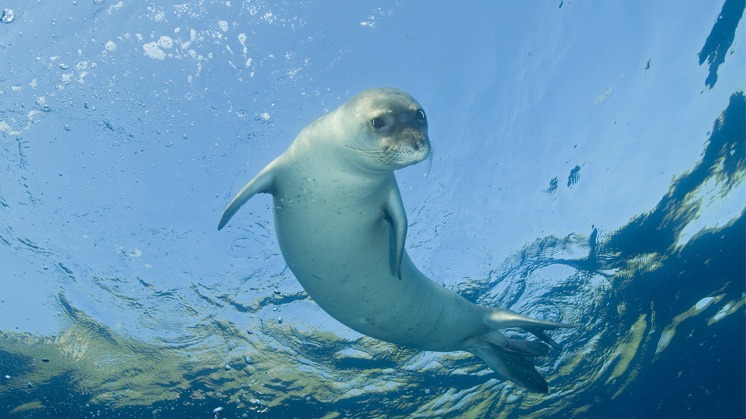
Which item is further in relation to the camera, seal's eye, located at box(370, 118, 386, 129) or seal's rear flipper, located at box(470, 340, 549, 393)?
seal's rear flipper, located at box(470, 340, 549, 393)

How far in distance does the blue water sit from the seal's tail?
302 centimetres

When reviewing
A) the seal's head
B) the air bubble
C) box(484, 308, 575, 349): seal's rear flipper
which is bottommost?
box(484, 308, 575, 349): seal's rear flipper

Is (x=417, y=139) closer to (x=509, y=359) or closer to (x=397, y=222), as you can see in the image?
(x=397, y=222)

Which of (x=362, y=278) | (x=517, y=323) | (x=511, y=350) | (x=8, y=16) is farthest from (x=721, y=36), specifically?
(x=8, y=16)

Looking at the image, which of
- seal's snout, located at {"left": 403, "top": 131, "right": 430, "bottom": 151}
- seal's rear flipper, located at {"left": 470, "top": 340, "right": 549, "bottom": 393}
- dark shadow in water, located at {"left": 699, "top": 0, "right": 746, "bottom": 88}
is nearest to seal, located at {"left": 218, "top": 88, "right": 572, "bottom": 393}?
seal's snout, located at {"left": 403, "top": 131, "right": 430, "bottom": 151}

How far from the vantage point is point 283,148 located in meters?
6.96

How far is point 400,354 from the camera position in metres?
10.9

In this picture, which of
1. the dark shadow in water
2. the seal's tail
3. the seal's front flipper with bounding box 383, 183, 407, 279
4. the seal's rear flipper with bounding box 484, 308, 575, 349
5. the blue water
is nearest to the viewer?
the seal's front flipper with bounding box 383, 183, 407, 279

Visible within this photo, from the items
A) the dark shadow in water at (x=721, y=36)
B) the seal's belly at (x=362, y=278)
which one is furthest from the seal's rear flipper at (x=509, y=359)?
the dark shadow in water at (x=721, y=36)

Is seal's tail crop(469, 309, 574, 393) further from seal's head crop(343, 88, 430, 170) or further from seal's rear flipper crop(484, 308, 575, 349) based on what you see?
seal's head crop(343, 88, 430, 170)

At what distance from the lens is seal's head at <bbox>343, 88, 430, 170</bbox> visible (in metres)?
3.02

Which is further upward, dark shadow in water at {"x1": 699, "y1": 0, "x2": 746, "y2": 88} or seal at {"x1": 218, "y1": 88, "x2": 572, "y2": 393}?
dark shadow in water at {"x1": 699, "y1": 0, "x2": 746, "y2": 88}

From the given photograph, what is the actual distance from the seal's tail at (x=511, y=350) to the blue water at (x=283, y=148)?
3023 millimetres

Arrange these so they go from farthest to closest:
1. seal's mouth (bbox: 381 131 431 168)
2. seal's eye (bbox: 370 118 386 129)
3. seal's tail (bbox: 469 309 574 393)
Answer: seal's tail (bbox: 469 309 574 393), seal's eye (bbox: 370 118 386 129), seal's mouth (bbox: 381 131 431 168)
